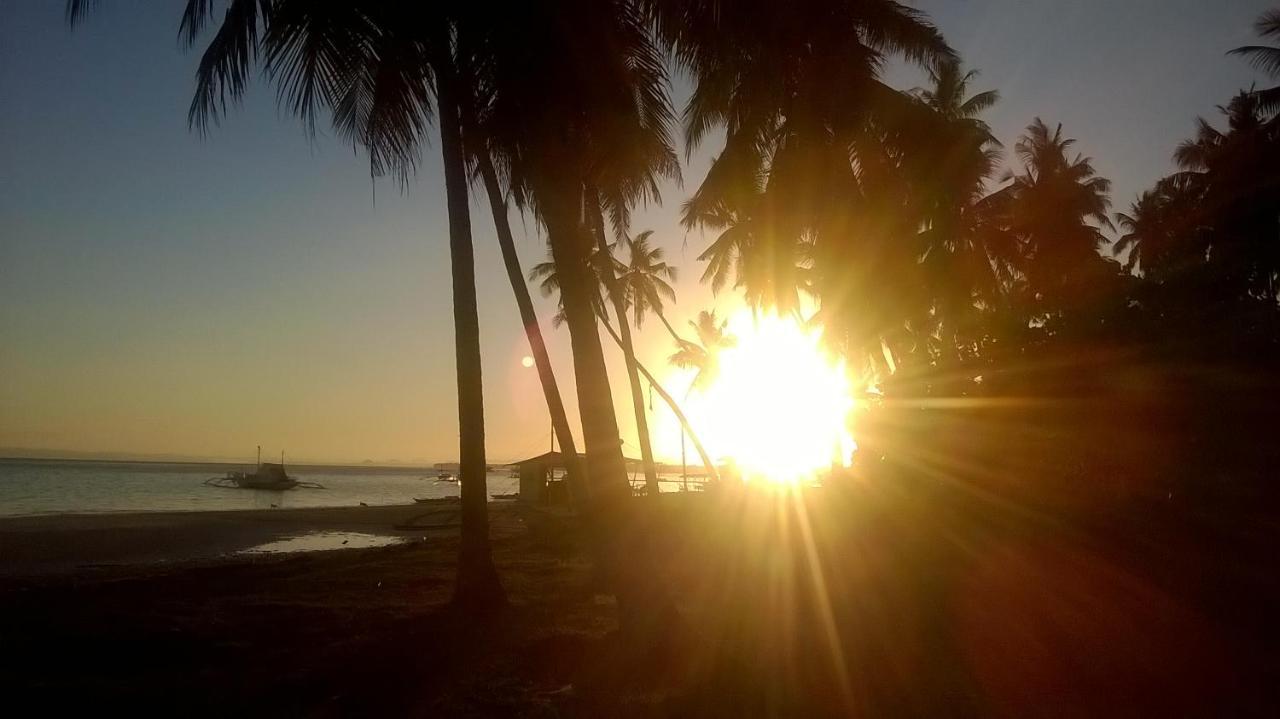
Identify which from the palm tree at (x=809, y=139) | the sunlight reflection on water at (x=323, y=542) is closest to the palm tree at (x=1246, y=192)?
the palm tree at (x=809, y=139)

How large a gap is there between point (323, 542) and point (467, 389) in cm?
1754

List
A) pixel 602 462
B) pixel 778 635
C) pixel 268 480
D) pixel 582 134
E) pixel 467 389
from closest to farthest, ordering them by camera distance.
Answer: pixel 602 462 → pixel 778 635 → pixel 582 134 → pixel 467 389 → pixel 268 480

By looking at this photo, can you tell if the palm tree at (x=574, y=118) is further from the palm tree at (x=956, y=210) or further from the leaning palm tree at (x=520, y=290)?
the palm tree at (x=956, y=210)

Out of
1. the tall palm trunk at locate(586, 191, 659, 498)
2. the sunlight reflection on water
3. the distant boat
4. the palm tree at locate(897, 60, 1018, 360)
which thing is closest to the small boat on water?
the distant boat

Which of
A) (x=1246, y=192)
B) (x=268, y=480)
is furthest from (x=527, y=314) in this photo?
(x=268, y=480)

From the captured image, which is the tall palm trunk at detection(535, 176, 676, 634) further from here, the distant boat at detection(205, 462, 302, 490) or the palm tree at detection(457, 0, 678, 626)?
the distant boat at detection(205, 462, 302, 490)

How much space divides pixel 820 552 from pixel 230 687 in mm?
8051

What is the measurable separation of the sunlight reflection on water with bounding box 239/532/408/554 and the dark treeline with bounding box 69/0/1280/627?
37.0 ft

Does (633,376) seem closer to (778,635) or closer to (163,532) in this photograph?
(778,635)

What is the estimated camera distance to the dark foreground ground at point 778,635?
570 centimetres

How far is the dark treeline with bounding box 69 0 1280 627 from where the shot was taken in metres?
7.47

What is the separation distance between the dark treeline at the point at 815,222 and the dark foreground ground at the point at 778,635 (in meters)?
0.94

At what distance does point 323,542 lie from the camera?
23.4 meters

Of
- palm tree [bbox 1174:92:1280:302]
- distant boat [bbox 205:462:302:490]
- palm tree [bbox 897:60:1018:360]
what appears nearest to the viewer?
palm tree [bbox 897:60:1018:360]
